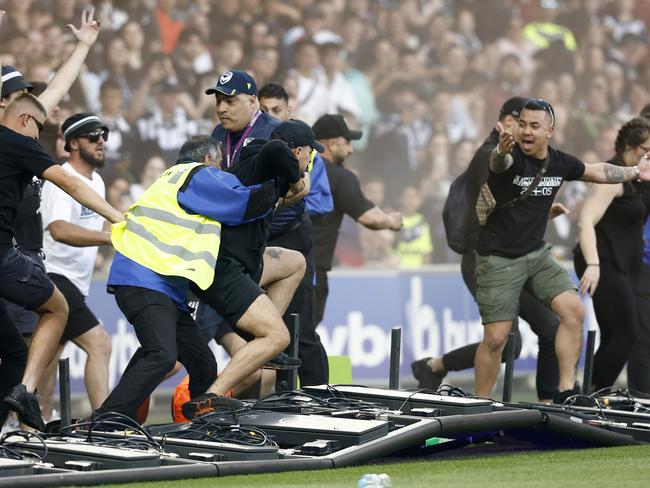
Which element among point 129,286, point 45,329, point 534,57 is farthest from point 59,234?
point 534,57

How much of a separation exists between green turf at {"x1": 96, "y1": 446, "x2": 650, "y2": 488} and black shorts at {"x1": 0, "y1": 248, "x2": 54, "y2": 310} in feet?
6.71

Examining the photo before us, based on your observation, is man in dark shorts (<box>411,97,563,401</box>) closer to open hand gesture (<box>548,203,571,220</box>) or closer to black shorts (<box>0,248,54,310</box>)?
open hand gesture (<box>548,203,571,220</box>)

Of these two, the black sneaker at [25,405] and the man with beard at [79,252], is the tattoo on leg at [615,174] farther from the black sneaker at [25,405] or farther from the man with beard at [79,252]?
the black sneaker at [25,405]

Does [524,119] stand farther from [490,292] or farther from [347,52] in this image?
[347,52]

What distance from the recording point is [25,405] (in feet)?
26.8

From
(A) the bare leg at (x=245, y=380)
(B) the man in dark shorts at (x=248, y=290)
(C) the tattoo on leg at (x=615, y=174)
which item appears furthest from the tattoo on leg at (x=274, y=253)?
(C) the tattoo on leg at (x=615, y=174)

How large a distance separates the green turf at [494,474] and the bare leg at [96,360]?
2893 mm

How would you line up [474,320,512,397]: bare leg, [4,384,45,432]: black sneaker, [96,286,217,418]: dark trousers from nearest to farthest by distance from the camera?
[96,286,217,418]: dark trousers → [4,384,45,432]: black sneaker → [474,320,512,397]: bare leg

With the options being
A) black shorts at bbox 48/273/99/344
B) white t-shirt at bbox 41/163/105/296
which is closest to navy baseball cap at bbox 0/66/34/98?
white t-shirt at bbox 41/163/105/296

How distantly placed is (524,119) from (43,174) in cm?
369

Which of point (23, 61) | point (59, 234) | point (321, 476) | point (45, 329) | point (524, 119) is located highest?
point (23, 61)

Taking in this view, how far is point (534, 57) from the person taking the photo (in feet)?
61.4

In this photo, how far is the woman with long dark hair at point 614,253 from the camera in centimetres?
1097

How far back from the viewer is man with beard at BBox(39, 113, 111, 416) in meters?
10.1
